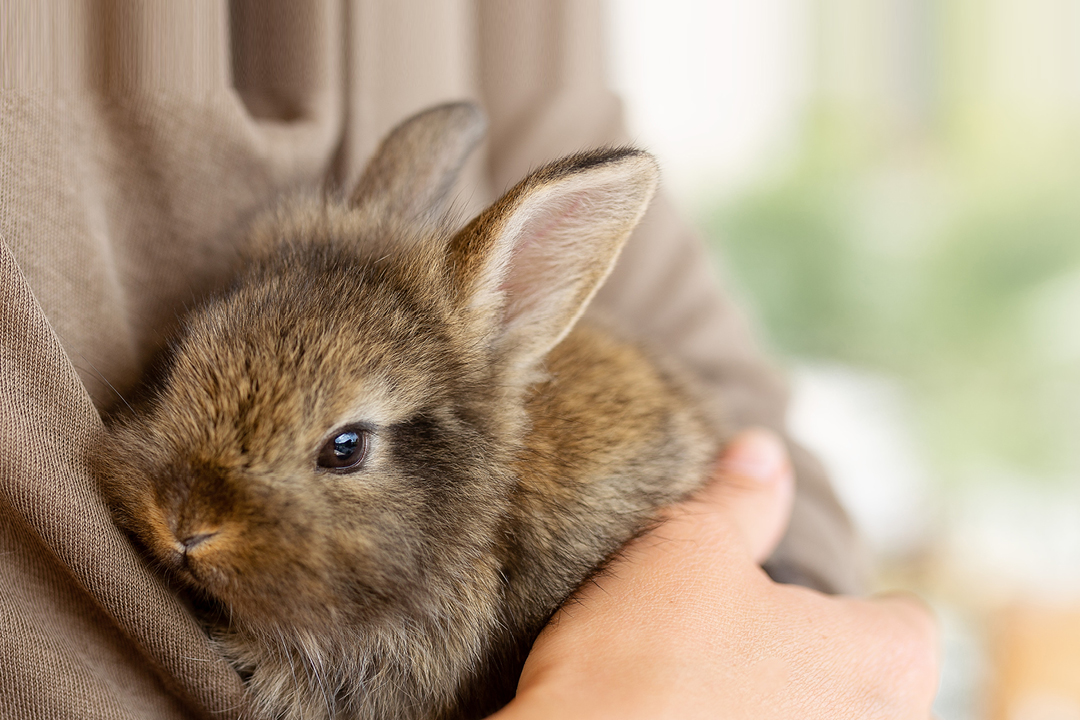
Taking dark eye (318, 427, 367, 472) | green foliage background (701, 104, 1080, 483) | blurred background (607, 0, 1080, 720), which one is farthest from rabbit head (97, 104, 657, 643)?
green foliage background (701, 104, 1080, 483)

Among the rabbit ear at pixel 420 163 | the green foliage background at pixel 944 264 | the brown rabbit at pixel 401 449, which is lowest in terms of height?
the green foliage background at pixel 944 264

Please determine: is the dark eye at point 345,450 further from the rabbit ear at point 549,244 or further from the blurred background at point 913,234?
the blurred background at point 913,234

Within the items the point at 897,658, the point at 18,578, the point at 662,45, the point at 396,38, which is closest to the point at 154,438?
the point at 18,578

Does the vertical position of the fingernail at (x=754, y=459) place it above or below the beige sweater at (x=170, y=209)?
below

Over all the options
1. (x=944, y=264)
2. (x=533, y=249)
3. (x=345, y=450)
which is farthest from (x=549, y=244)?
(x=944, y=264)

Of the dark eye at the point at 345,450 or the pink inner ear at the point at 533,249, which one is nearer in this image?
the dark eye at the point at 345,450

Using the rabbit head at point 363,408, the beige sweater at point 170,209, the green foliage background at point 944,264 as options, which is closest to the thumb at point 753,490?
the beige sweater at point 170,209
